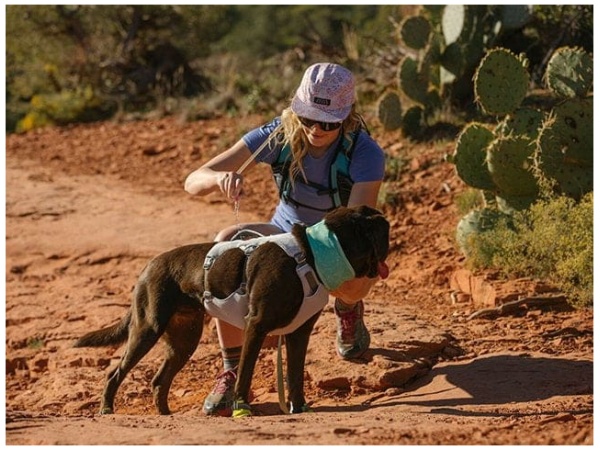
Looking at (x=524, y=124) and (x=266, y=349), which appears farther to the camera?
(x=524, y=124)

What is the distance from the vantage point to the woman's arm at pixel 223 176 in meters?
5.72

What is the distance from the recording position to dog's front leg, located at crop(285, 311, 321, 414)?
5.85 metres

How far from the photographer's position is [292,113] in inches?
241

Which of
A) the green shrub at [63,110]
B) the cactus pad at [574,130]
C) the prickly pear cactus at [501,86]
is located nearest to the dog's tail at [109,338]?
the cactus pad at [574,130]

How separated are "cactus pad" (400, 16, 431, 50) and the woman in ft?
16.9

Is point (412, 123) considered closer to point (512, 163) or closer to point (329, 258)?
point (512, 163)

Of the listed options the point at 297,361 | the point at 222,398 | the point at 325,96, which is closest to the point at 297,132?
the point at 325,96

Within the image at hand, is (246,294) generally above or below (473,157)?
below

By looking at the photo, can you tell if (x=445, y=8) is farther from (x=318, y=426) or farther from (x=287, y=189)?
(x=318, y=426)

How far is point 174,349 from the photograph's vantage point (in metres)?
6.32

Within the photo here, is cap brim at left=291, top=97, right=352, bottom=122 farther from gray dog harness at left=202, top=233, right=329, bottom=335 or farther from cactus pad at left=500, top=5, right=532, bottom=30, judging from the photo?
cactus pad at left=500, top=5, right=532, bottom=30

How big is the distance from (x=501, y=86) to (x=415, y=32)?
260cm

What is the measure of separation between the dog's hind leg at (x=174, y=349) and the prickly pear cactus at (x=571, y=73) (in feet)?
12.0

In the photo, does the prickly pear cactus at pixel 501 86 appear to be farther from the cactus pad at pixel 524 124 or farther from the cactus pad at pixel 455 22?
the cactus pad at pixel 455 22
